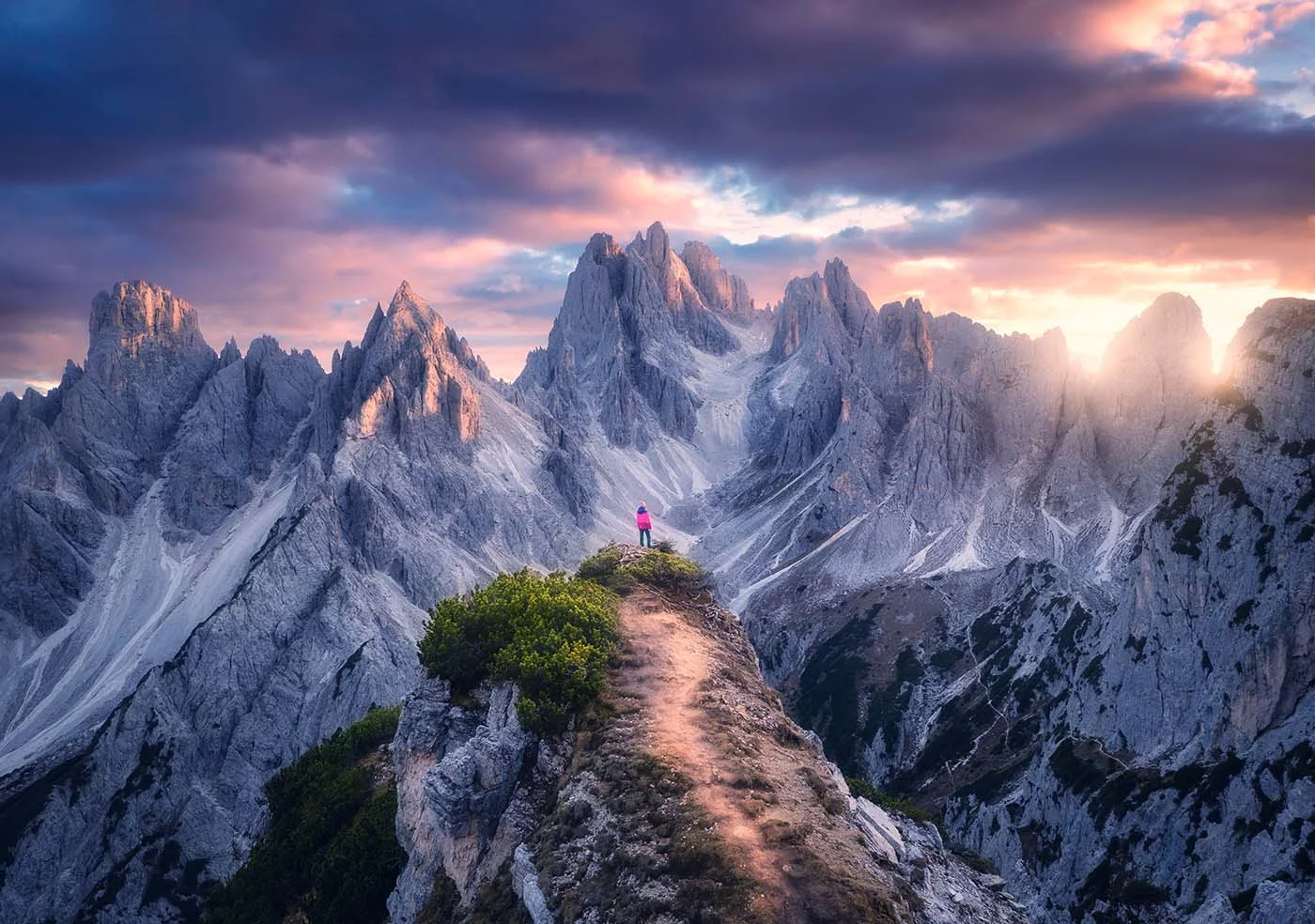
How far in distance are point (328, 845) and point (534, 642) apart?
62.2 feet

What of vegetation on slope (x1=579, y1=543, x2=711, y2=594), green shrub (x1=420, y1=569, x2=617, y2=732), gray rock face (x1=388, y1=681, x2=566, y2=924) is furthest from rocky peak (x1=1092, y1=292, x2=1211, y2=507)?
gray rock face (x1=388, y1=681, x2=566, y2=924)

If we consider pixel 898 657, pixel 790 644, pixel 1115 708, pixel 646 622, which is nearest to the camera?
pixel 646 622

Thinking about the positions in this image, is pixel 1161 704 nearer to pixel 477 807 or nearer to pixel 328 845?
pixel 477 807

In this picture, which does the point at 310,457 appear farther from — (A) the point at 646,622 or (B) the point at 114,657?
(A) the point at 646,622

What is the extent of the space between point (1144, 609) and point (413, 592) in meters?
135

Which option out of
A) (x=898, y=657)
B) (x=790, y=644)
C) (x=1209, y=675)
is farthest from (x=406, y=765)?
(x=790, y=644)

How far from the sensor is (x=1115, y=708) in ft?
225

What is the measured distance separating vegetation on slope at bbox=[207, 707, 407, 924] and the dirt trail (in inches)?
589

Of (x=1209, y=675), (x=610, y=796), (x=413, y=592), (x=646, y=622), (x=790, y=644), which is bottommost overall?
(x=790, y=644)

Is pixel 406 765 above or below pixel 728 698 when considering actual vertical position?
below

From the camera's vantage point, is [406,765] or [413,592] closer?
[406,765]

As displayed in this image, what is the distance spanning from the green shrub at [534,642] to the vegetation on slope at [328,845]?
9.19 meters

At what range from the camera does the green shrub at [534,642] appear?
104ft

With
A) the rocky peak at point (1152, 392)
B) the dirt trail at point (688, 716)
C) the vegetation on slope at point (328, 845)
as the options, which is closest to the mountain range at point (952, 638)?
the rocky peak at point (1152, 392)
